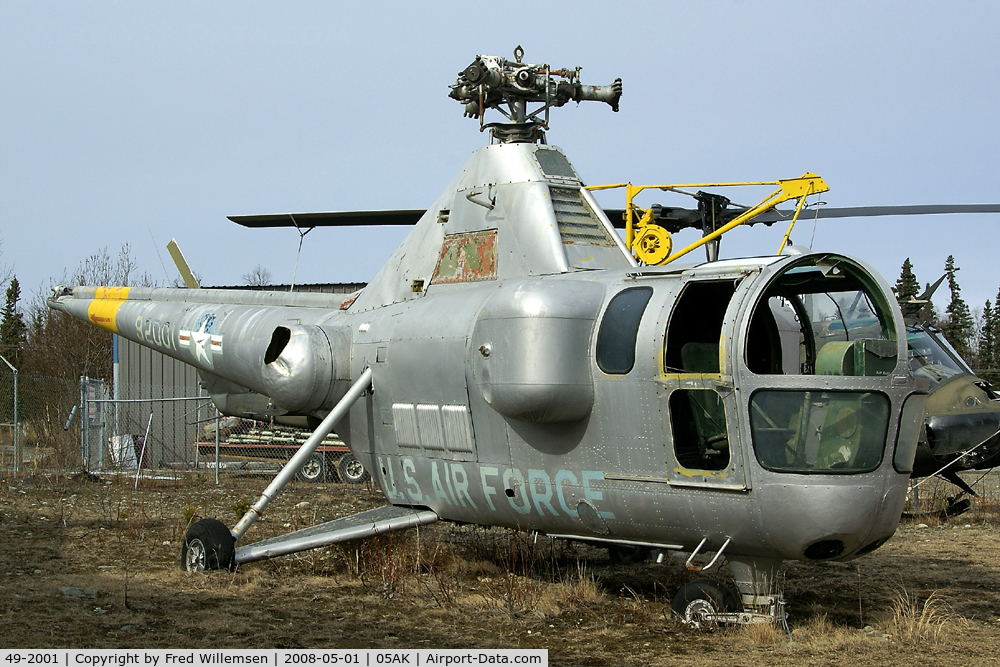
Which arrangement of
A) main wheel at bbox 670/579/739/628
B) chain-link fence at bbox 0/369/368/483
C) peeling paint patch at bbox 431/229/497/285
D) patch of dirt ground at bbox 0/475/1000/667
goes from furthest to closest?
chain-link fence at bbox 0/369/368/483 → peeling paint patch at bbox 431/229/497/285 → main wheel at bbox 670/579/739/628 → patch of dirt ground at bbox 0/475/1000/667

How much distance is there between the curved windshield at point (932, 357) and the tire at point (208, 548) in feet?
29.8

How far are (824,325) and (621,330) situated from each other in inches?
70.2

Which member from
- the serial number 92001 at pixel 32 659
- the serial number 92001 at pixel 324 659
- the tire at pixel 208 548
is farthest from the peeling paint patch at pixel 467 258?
the serial number 92001 at pixel 32 659

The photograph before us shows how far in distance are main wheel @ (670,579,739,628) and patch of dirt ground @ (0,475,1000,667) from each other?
117 mm

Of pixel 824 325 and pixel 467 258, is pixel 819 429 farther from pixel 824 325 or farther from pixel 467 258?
pixel 467 258

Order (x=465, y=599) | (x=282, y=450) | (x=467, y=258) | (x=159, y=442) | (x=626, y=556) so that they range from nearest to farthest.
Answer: (x=465, y=599), (x=467, y=258), (x=626, y=556), (x=282, y=450), (x=159, y=442)

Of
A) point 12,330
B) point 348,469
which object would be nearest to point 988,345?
point 348,469

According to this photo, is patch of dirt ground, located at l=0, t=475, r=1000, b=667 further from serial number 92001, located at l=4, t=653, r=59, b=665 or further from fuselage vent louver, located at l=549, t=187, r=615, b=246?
fuselage vent louver, located at l=549, t=187, r=615, b=246

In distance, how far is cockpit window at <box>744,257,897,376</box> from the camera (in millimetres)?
6992

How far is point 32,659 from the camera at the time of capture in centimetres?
595

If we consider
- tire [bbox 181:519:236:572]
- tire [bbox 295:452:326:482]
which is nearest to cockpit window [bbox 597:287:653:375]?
tire [bbox 181:519:236:572]

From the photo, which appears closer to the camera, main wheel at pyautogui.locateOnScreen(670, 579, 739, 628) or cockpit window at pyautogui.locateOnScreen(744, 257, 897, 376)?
cockpit window at pyautogui.locateOnScreen(744, 257, 897, 376)

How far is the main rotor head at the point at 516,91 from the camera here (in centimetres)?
973

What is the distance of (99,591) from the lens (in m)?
8.58
